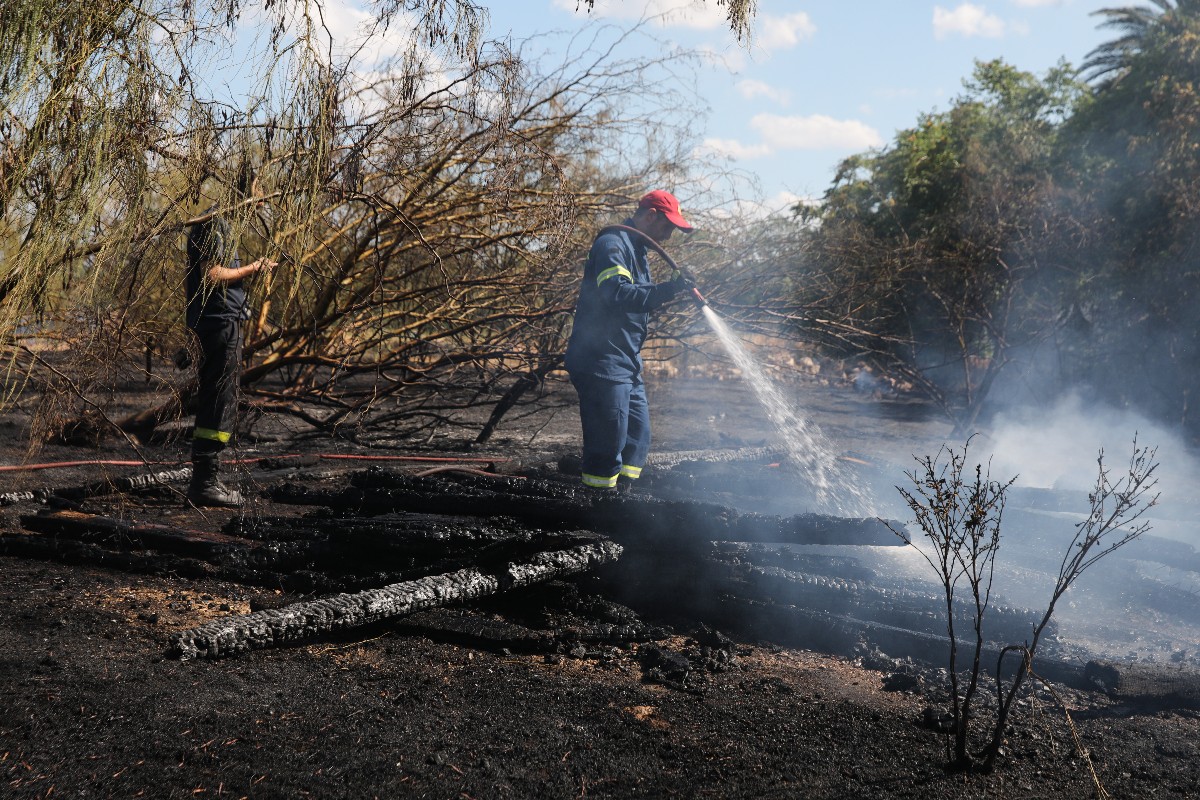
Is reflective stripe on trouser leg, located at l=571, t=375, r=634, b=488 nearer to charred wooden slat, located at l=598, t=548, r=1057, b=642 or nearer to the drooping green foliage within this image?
charred wooden slat, located at l=598, t=548, r=1057, b=642

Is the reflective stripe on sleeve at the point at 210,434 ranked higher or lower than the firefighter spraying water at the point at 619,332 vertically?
lower

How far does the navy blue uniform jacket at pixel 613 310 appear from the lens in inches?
215

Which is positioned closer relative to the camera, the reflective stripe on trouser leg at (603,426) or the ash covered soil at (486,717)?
the ash covered soil at (486,717)

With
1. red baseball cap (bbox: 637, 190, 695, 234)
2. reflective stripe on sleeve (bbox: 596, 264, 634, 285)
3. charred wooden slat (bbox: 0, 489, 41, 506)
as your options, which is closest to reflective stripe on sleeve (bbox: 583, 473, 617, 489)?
reflective stripe on sleeve (bbox: 596, 264, 634, 285)

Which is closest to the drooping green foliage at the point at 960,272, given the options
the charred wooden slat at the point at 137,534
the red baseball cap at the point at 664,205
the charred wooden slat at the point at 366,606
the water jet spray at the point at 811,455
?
the water jet spray at the point at 811,455

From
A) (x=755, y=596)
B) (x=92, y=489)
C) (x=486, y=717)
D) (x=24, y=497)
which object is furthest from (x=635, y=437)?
(x=24, y=497)

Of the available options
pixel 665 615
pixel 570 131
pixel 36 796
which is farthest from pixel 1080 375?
pixel 36 796

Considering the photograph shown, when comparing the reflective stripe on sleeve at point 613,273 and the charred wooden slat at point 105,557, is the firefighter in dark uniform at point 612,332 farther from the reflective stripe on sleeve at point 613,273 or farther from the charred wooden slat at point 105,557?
the charred wooden slat at point 105,557

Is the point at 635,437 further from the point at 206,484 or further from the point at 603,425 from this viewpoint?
the point at 206,484

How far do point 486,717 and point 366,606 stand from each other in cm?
91

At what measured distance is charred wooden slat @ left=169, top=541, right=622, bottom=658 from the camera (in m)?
3.39

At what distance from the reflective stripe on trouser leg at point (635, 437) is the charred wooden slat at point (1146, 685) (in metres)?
3.02

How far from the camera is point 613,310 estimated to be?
562 centimetres

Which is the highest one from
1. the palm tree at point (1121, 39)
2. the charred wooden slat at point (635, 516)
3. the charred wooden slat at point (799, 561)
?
the palm tree at point (1121, 39)
